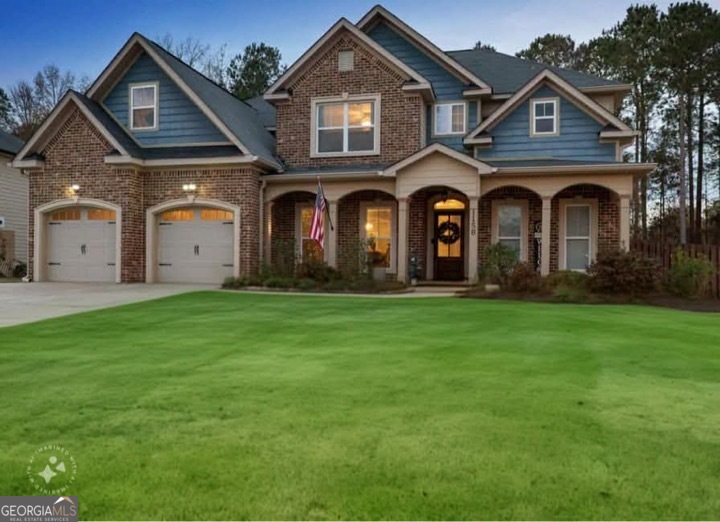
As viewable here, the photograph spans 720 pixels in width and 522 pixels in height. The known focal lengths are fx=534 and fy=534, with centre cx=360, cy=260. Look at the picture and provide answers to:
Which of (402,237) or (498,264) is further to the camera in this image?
(402,237)

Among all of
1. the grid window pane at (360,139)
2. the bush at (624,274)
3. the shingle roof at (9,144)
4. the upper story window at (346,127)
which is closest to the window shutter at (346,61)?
the upper story window at (346,127)

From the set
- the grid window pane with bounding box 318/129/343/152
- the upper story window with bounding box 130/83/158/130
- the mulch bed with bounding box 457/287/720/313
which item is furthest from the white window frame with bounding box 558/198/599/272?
the upper story window with bounding box 130/83/158/130

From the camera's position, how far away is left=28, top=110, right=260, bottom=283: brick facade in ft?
53.3

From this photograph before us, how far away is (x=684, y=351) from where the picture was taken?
635 cm

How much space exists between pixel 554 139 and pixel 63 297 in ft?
46.2

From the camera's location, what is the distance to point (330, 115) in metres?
17.6

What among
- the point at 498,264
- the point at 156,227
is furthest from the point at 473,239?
the point at 156,227

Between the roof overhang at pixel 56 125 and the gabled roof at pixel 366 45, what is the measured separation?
17.4 feet

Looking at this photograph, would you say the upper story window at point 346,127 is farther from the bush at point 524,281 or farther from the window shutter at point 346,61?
the bush at point 524,281

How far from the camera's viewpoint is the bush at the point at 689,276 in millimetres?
12945

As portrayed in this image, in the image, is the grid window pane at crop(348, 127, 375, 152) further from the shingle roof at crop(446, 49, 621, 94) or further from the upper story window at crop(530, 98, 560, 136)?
the upper story window at crop(530, 98, 560, 136)

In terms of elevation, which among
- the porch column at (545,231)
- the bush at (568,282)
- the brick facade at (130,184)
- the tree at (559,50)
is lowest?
the bush at (568,282)

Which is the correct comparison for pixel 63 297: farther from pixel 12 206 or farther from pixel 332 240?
pixel 12 206

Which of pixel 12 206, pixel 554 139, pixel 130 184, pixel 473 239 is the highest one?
pixel 554 139
